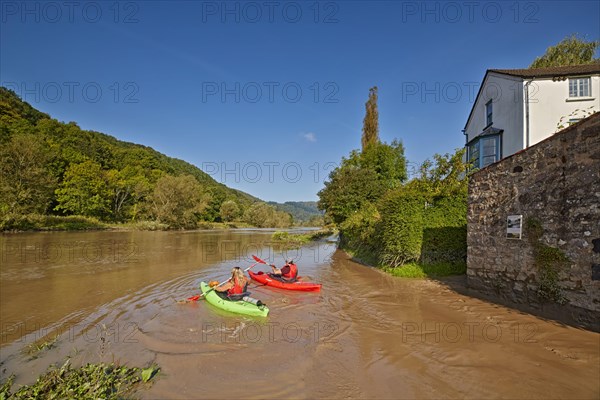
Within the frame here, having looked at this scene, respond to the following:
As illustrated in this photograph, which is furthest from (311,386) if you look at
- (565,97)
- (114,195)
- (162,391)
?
(114,195)

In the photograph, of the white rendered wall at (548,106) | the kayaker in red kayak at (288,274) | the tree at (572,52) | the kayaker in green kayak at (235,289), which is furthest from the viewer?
the tree at (572,52)

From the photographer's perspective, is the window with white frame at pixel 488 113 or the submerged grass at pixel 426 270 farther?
the window with white frame at pixel 488 113

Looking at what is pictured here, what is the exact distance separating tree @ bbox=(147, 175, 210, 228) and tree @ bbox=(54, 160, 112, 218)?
6811 millimetres

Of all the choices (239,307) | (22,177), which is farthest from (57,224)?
(239,307)

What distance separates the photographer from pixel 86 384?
3910 mm

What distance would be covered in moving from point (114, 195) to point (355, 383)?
5803 cm

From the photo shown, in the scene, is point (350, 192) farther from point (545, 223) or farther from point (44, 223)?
point (44, 223)

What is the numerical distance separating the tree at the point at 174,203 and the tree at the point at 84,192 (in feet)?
22.3

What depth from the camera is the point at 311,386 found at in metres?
4.30

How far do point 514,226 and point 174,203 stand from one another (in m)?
49.9

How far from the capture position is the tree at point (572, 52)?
25078 millimetres

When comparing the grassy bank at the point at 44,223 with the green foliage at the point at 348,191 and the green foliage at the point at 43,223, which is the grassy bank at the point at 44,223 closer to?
the green foliage at the point at 43,223

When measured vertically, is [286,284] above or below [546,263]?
below

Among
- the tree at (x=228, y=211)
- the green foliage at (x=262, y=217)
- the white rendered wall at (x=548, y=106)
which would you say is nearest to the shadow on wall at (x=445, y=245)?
the white rendered wall at (x=548, y=106)
